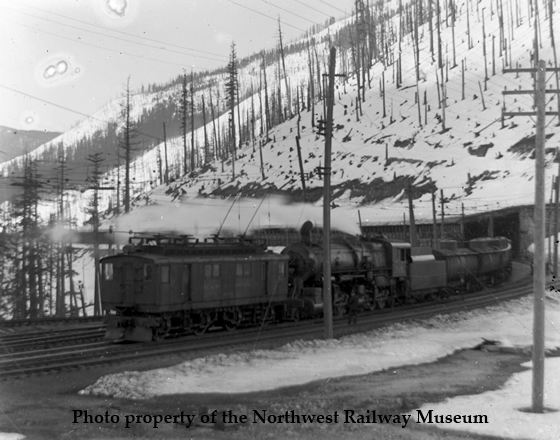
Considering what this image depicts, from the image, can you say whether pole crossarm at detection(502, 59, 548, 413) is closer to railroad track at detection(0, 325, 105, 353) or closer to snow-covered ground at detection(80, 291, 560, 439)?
snow-covered ground at detection(80, 291, 560, 439)

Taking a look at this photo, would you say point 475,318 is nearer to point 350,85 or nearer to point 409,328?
point 409,328

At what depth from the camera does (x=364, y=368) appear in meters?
16.9

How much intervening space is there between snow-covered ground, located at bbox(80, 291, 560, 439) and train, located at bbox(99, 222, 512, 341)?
347 cm

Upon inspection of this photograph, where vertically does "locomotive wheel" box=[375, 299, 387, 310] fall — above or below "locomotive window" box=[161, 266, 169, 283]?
below

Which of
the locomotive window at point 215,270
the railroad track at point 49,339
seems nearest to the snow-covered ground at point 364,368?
the locomotive window at point 215,270

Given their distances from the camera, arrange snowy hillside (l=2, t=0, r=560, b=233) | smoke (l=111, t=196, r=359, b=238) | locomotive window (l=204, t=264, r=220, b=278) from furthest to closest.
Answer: snowy hillside (l=2, t=0, r=560, b=233) < smoke (l=111, t=196, r=359, b=238) < locomotive window (l=204, t=264, r=220, b=278)

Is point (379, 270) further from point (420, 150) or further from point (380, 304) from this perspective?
point (420, 150)

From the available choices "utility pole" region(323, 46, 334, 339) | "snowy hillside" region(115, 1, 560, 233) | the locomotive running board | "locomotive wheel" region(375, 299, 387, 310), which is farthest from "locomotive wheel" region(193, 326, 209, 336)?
"snowy hillside" region(115, 1, 560, 233)

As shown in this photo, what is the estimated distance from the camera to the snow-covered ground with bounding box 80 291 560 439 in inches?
482

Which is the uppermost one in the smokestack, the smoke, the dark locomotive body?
the smoke

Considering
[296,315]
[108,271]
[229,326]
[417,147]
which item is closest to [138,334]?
[108,271]

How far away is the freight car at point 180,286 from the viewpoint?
20.1 metres

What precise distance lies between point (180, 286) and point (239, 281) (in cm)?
299

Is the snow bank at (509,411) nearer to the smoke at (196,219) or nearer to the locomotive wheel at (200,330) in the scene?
the locomotive wheel at (200,330)
